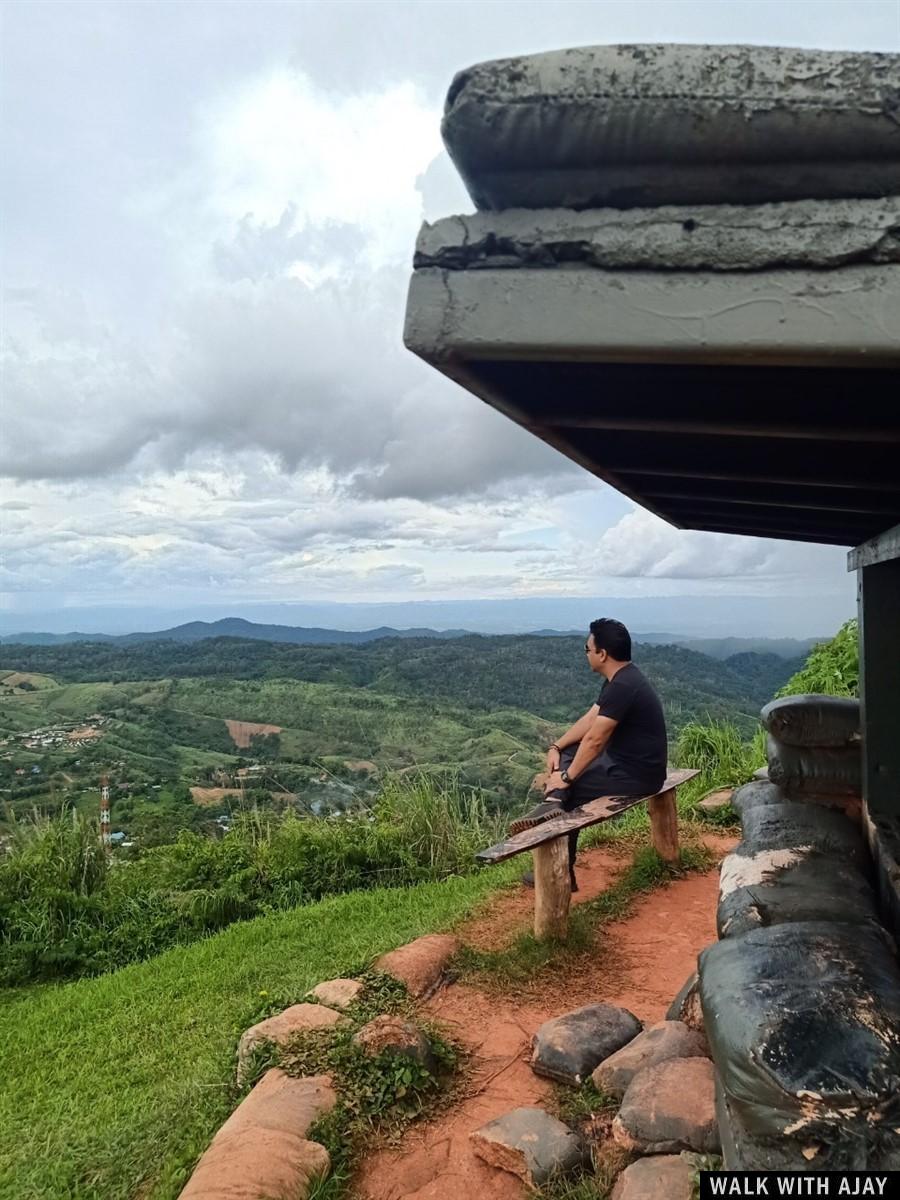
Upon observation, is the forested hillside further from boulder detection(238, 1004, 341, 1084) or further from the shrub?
boulder detection(238, 1004, 341, 1084)

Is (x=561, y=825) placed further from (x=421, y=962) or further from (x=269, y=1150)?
(x=269, y=1150)

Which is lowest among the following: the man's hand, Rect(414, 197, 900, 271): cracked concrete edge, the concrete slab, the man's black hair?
the man's hand

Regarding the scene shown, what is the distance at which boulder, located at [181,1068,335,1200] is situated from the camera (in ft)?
8.67

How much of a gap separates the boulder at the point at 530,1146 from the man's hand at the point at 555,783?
2315mm

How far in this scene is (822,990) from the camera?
182cm

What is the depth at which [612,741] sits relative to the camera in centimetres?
534

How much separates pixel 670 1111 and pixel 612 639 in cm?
284

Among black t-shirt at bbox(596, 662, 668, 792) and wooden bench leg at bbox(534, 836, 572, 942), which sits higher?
black t-shirt at bbox(596, 662, 668, 792)

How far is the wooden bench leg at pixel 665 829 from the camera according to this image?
19.9 ft

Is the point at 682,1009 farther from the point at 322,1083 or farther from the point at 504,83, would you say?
the point at 504,83

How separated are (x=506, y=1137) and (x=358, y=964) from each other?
1785 millimetres

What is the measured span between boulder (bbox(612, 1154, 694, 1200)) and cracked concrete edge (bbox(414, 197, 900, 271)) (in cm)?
228

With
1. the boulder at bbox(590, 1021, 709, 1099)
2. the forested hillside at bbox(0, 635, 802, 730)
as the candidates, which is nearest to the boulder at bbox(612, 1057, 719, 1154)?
the boulder at bbox(590, 1021, 709, 1099)

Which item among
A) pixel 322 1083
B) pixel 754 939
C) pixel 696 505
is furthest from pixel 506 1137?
pixel 696 505
